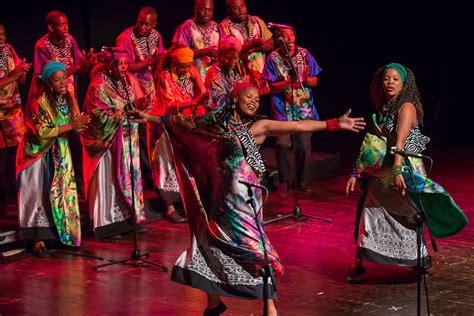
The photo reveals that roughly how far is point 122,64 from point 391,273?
3.01m

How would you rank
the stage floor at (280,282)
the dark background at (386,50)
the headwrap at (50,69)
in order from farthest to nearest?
the dark background at (386,50), the headwrap at (50,69), the stage floor at (280,282)

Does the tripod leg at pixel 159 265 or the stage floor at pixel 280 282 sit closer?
the stage floor at pixel 280 282

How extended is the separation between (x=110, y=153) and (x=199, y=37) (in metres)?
2.16

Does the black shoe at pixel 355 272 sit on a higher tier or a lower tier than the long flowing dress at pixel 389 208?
lower

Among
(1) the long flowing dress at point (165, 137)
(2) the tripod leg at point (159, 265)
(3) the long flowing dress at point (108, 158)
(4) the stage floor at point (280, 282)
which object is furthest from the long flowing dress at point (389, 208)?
(1) the long flowing dress at point (165, 137)

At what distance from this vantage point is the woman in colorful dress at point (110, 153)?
8695 millimetres

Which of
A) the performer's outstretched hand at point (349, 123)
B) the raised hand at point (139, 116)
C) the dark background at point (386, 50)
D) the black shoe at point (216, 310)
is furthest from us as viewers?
the dark background at point (386, 50)

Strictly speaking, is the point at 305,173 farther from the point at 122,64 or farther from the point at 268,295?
the point at 268,295

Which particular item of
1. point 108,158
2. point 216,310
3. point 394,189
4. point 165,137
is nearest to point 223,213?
point 216,310

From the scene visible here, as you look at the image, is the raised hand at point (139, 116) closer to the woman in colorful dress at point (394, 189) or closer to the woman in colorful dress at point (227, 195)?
the woman in colorful dress at point (227, 195)

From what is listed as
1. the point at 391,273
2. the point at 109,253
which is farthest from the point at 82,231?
the point at 391,273

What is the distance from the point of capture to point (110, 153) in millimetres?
8836

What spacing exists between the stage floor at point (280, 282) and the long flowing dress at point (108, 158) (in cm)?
22

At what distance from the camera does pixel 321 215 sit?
953 cm
